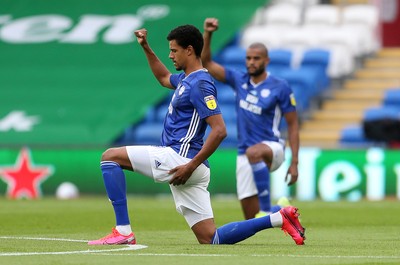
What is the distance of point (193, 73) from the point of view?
9539 millimetres

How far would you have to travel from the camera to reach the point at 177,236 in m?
11.4

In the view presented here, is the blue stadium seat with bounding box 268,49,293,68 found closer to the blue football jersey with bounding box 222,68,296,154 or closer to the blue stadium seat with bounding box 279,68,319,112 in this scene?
the blue stadium seat with bounding box 279,68,319,112

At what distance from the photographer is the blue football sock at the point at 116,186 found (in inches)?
370

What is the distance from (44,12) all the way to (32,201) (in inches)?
410

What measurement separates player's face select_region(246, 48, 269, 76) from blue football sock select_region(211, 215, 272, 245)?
394 cm

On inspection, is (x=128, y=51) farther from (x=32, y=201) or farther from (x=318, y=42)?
(x=32, y=201)

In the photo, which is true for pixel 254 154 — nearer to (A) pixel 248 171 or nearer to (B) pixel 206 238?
(A) pixel 248 171

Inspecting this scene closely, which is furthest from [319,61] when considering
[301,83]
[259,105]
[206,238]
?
[206,238]

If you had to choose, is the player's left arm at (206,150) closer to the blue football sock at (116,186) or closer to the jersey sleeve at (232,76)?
the blue football sock at (116,186)

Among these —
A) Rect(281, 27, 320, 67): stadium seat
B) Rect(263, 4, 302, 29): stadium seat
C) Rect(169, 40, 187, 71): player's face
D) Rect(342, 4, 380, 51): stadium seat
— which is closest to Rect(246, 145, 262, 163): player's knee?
Rect(169, 40, 187, 71): player's face

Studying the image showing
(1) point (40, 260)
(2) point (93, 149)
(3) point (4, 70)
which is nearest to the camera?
(1) point (40, 260)

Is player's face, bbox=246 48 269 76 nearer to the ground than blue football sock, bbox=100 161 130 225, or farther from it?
farther from it

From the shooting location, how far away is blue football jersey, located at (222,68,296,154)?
13219 mm

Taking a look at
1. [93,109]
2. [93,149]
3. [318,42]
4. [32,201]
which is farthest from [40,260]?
[318,42]
